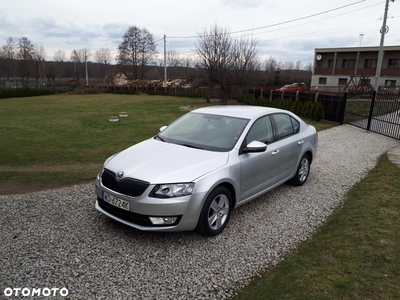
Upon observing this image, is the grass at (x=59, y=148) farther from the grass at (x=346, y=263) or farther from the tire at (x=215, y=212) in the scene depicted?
the grass at (x=346, y=263)

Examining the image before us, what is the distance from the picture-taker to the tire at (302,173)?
18.3 feet

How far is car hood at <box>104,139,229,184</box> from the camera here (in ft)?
11.1

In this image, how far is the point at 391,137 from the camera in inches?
426

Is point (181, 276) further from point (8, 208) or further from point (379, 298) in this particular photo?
point (8, 208)

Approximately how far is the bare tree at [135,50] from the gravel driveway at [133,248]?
59203 mm

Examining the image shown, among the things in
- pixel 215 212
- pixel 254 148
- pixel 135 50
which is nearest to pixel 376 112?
pixel 254 148

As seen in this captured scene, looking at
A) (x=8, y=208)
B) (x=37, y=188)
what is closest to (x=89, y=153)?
(x=37, y=188)

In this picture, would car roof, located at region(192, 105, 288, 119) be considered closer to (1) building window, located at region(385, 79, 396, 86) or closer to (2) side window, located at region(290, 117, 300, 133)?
(2) side window, located at region(290, 117, 300, 133)

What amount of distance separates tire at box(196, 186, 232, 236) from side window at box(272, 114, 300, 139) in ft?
5.68

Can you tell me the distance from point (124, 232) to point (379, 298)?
2789mm

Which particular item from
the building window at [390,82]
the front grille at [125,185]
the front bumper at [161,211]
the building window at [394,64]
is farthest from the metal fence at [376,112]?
the building window at [394,64]

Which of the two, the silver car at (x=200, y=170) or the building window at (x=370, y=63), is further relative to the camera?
the building window at (x=370, y=63)

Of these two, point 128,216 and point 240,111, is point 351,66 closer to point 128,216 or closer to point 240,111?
point 240,111

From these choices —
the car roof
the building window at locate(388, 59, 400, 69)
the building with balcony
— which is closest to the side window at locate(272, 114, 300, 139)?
the car roof
